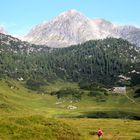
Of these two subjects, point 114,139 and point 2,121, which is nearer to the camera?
point 2,121

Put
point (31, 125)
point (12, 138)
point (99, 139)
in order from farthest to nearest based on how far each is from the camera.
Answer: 1. point (99, 139)
2. point (31, 125)
3. point (12, 138)

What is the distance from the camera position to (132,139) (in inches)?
2724

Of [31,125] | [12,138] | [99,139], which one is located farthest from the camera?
[99,139]

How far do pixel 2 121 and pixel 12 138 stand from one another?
4873mm

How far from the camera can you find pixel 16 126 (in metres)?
59.2

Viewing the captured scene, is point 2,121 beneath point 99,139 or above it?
above

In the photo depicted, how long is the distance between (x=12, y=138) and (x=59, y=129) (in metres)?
8.10

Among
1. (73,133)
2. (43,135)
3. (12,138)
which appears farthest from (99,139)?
(12,138)

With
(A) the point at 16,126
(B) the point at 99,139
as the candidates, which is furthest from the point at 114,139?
(A) the point at 16,126

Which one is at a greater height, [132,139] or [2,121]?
[2,121]

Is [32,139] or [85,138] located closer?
[32,139]

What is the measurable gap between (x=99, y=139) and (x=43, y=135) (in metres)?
13.0

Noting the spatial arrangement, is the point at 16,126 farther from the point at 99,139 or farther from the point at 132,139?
the point at 132,139

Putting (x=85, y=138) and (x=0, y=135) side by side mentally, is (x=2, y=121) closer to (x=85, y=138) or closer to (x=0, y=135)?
(x=0, y=135)
